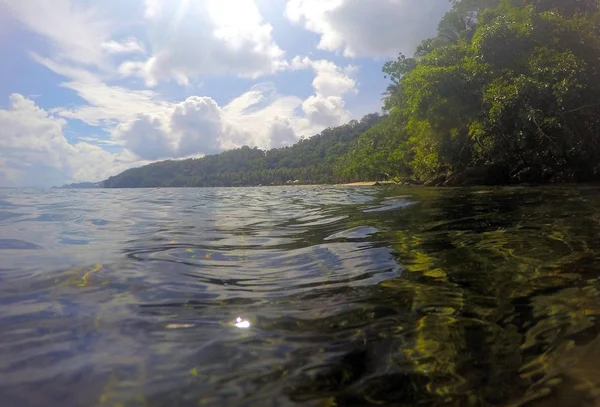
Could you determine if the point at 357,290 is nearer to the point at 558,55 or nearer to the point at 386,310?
the point at 386,310

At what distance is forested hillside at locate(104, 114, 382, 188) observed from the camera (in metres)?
112

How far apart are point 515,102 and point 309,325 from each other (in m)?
16.9

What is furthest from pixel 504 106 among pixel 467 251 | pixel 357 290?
pixel 357 290

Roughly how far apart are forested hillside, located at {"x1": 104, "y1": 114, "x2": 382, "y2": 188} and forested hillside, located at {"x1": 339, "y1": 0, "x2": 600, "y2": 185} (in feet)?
270

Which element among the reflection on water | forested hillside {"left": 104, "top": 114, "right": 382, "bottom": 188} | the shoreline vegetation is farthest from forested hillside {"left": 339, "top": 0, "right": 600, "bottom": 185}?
forested hillside {"left": 104, "top": 114, "right": 382, "bottom": 188}

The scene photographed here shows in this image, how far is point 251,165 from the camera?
139250mm

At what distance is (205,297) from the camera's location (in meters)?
2.87

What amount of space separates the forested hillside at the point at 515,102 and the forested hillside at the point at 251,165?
82316mm

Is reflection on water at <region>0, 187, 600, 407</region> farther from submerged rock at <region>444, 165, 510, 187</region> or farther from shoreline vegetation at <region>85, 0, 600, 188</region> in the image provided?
submerged rock at <region>444, 165, 510, 187</region>

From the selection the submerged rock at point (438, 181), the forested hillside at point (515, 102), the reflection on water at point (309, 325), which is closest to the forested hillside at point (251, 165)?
the submerged rock at point (438, 181)

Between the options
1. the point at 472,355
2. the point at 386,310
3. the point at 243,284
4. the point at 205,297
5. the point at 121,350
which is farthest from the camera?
the point at 243,284

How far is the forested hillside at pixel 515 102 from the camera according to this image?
15477 mm

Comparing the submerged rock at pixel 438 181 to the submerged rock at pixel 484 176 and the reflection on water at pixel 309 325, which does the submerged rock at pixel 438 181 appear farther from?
the reflection on water at pixel 309 325

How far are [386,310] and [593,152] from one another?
19012 millimetres
